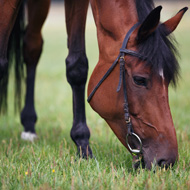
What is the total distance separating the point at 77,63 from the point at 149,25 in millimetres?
1060

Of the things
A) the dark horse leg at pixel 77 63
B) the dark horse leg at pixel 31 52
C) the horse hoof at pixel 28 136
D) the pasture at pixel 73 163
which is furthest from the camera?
the dark horse leg at pixel 31 52

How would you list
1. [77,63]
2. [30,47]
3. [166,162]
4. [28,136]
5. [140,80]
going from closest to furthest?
[166,162]
[140,80]
[77,63]
[28,136]
[30,47]

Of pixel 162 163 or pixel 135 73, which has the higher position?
pixel 135 73

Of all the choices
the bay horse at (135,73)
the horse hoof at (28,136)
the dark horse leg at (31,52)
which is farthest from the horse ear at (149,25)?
the horse hoof at (28,136)

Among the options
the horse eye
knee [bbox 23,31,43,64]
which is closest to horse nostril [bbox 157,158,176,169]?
the horse eye

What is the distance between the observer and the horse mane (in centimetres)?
240

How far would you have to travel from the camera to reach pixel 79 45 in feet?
10.7

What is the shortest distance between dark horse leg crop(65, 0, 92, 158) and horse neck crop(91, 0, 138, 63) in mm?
495

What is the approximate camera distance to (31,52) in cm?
433

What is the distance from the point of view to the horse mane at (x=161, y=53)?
2.40 m

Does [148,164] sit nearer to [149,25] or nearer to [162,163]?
[162,163]

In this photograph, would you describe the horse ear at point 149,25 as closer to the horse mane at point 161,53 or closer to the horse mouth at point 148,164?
the horse mane at point 161,53

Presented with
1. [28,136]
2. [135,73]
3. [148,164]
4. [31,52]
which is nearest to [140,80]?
[135,73]

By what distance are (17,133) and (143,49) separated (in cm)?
245
